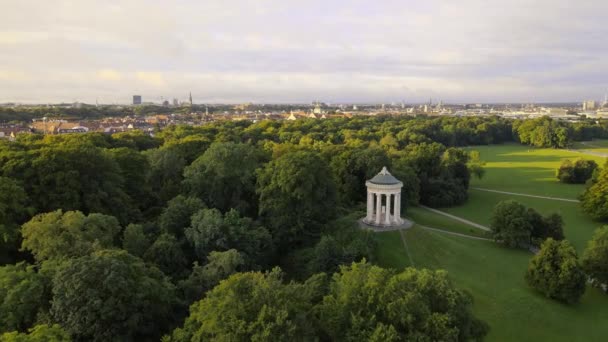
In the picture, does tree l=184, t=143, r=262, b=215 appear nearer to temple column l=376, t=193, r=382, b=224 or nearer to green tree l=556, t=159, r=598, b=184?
temple column l=376, t=193, r=382, b=224

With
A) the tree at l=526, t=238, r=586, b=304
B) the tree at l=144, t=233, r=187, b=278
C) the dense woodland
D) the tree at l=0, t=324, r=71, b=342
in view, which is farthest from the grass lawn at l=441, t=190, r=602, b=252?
the tree at l=0, t=324, r=71, b=342

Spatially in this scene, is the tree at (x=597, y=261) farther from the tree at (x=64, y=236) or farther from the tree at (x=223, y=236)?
the tree at (x=64, y=236)

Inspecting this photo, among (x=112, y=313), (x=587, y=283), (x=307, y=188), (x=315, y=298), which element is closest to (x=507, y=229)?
(x=587, y=283)

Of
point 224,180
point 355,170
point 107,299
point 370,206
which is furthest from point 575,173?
point 107,299

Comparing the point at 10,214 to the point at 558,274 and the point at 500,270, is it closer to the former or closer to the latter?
the point at 500,270

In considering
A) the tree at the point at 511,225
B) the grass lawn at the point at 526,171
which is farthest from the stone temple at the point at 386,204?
the grass lawn at the point at 526,171

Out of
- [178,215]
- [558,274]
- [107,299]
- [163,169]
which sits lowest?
[558,274]

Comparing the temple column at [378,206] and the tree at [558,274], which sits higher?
the temple column at [378,206]

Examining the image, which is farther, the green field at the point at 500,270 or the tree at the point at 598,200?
the tree at the point at 598,200
